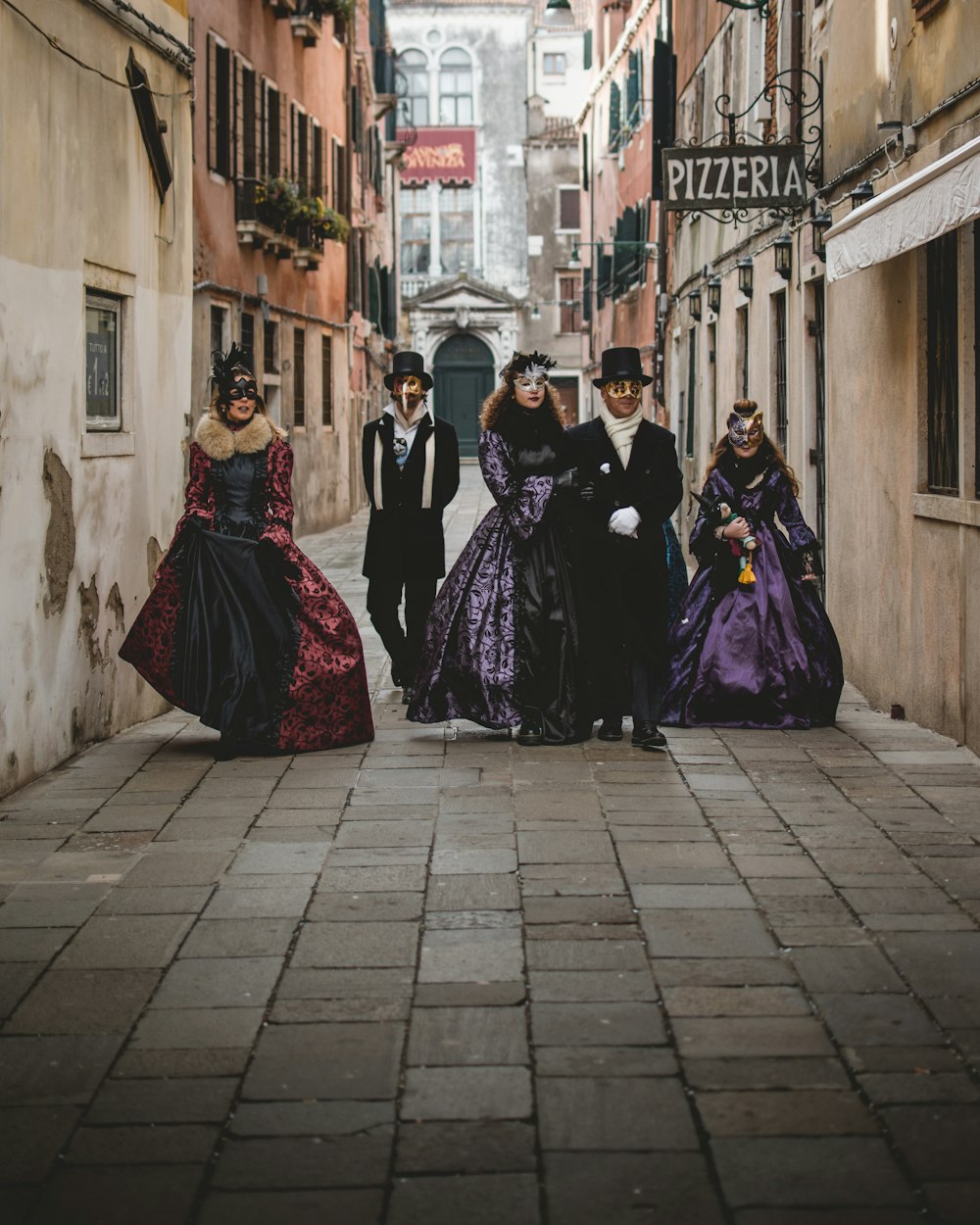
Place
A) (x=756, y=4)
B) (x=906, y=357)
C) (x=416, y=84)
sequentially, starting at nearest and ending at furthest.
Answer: (x=906, y=357) < (x=756, y=4) < (x=416, y=84)

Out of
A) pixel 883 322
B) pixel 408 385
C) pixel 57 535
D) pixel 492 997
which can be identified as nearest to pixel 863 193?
pixel 883 322

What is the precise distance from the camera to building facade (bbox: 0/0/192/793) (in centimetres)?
783

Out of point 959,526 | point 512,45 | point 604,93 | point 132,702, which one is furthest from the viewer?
point 512,45

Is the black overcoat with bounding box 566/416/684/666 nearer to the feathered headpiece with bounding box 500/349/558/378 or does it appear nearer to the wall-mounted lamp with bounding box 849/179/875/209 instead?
the feathered headpiece with bounding box 500/349/558/378

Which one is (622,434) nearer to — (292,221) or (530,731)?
(530,731)

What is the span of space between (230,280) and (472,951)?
1712cm

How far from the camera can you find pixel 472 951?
5.19 metres

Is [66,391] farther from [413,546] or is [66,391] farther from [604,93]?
[604,93]

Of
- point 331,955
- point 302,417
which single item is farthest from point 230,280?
point 331,955

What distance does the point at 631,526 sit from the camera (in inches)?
342

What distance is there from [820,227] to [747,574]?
12.8 feet

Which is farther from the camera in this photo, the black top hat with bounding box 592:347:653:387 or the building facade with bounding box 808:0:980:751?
the black top hat with bounding box 592:347:653:387

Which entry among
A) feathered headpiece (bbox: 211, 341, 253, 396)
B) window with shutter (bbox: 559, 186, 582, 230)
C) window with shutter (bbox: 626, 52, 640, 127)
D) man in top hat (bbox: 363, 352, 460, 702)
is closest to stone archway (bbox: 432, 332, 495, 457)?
window with shutter (bbox: 559, 186, 582, 230)

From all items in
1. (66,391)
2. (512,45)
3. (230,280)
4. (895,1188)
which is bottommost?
(895,1188)
